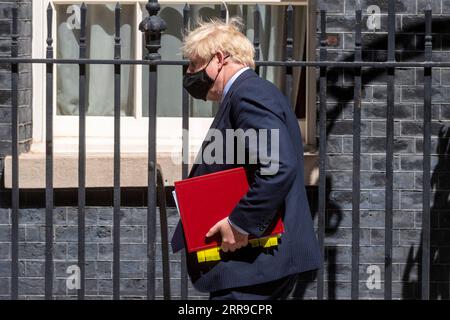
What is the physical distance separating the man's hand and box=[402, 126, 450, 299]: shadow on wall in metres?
2.56

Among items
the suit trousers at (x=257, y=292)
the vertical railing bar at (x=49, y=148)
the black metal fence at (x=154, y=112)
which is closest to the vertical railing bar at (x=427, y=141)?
the black metal fence at (x=154, y=112)

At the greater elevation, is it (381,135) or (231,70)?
(231,70)

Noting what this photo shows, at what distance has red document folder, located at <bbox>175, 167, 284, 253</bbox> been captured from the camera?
15.3 feet

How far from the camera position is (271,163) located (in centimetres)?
450

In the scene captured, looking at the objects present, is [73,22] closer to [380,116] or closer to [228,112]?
[380,116]

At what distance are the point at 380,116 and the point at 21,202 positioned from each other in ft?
7.39

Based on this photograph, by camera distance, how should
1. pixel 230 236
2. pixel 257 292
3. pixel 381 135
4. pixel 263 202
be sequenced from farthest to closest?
pixel 381 135
pixel 257 292
pixel 230 236
pixel 263 202

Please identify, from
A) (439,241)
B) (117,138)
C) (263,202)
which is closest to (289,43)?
(117,138)

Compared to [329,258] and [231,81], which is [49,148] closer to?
[231,81]

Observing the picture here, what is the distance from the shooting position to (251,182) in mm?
4676

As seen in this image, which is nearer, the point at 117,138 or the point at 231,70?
the point at 231,70

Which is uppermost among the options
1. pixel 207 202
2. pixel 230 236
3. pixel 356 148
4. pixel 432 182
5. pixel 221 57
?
pixel 221 57

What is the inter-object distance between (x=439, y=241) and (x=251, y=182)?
104 inches
